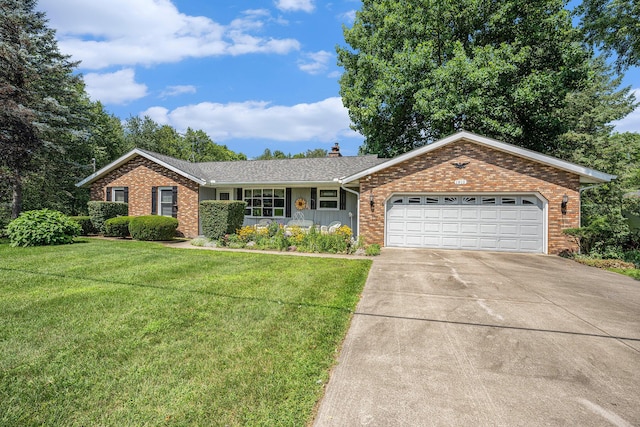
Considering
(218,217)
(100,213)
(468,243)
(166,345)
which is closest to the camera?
(166,345)

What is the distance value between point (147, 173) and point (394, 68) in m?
14.5

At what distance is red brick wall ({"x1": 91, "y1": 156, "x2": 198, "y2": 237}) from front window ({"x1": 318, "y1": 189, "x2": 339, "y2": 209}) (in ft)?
20.6

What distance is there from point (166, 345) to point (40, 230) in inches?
426

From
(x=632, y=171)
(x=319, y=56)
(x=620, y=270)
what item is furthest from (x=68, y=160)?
(x=632, y=171)

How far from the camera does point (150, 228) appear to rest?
12.6 metres

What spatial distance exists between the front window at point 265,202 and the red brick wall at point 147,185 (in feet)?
9.34

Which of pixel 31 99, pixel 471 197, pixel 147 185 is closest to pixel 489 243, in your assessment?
pixel 471 197

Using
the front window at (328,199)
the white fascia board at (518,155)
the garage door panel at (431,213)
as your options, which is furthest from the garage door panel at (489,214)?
the front window at (328,199)

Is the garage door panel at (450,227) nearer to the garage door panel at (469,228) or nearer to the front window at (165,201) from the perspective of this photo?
the garage door panel at (469,228)

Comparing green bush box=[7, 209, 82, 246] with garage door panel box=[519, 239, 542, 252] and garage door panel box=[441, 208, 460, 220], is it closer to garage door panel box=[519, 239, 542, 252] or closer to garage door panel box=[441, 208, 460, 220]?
garage door panel box=[441, 208, 460, 220]

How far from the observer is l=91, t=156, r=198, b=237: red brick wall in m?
15.1

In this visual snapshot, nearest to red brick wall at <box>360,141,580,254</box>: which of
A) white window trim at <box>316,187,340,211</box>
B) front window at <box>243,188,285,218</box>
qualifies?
white window trim at <box>316,187,340,211</box>

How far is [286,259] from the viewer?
8.62 meters

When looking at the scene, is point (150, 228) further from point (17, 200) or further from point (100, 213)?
point (17, 200)
